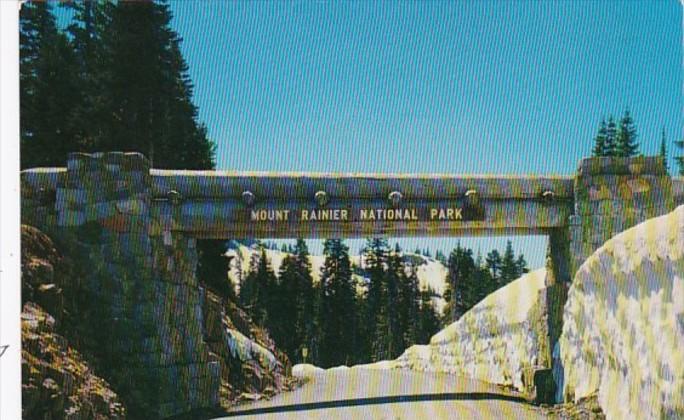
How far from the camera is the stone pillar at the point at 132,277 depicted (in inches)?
564

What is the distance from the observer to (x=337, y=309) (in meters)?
63.1

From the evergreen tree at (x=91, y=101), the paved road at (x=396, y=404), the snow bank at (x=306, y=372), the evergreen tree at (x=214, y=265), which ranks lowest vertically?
the snow bank at (x=306, y=372)

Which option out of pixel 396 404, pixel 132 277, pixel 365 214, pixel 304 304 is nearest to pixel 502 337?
pixel 396 404

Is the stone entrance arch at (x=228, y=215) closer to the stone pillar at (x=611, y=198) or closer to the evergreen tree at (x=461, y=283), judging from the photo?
the stone pillar at (x=611, y=198)

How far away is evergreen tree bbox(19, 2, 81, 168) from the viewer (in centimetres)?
2427

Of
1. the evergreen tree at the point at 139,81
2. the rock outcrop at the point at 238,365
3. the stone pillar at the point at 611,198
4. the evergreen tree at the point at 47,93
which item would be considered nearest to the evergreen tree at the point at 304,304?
the evergreen tree at the point at 139,81

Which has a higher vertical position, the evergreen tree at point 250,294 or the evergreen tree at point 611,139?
the evergreen tree at point 611,139

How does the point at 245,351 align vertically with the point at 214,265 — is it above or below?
below

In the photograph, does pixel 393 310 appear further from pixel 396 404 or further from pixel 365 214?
pixel 396 404

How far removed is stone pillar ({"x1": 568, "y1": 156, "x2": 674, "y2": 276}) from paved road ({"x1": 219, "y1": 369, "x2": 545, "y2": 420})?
148 inches

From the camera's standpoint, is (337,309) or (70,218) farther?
(337,309)

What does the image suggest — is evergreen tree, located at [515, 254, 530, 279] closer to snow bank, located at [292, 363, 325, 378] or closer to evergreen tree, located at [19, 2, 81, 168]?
snow bank, located at [292, 363, 325, 378]

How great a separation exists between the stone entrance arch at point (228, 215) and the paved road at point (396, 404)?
65.8 inches

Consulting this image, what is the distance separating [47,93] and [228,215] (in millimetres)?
12409
